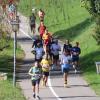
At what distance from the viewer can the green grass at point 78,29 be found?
22242 millimetres

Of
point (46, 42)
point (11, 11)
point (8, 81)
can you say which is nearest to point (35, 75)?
point (11, 11)

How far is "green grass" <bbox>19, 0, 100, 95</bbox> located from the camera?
2224 centimetres

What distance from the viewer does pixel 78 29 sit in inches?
1829

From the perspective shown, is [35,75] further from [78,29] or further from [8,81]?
[78,29]

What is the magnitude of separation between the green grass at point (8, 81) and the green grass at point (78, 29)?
356 centimetres

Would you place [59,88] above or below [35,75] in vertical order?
below

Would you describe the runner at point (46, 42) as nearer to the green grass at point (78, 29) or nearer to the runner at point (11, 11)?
the green grass at point (78, 29)

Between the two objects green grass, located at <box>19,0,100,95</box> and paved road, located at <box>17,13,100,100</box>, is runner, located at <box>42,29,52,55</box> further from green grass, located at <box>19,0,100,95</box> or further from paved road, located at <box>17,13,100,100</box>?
paved road, located at <box>17,13,100,100</box>

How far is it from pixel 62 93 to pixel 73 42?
16.6m

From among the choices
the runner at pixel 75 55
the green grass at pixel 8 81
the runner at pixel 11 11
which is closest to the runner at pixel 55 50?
the runner at pixel 75 55

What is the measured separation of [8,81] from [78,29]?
57.0ft

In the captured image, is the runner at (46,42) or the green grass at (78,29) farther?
the runner at (46,42)

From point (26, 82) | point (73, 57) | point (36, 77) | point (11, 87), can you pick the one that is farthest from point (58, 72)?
point (36, 77)

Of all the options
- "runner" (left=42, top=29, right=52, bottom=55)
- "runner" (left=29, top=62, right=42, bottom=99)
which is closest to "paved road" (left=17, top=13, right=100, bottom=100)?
"runner" (left=29, top=62, right=42, bottom=99)
